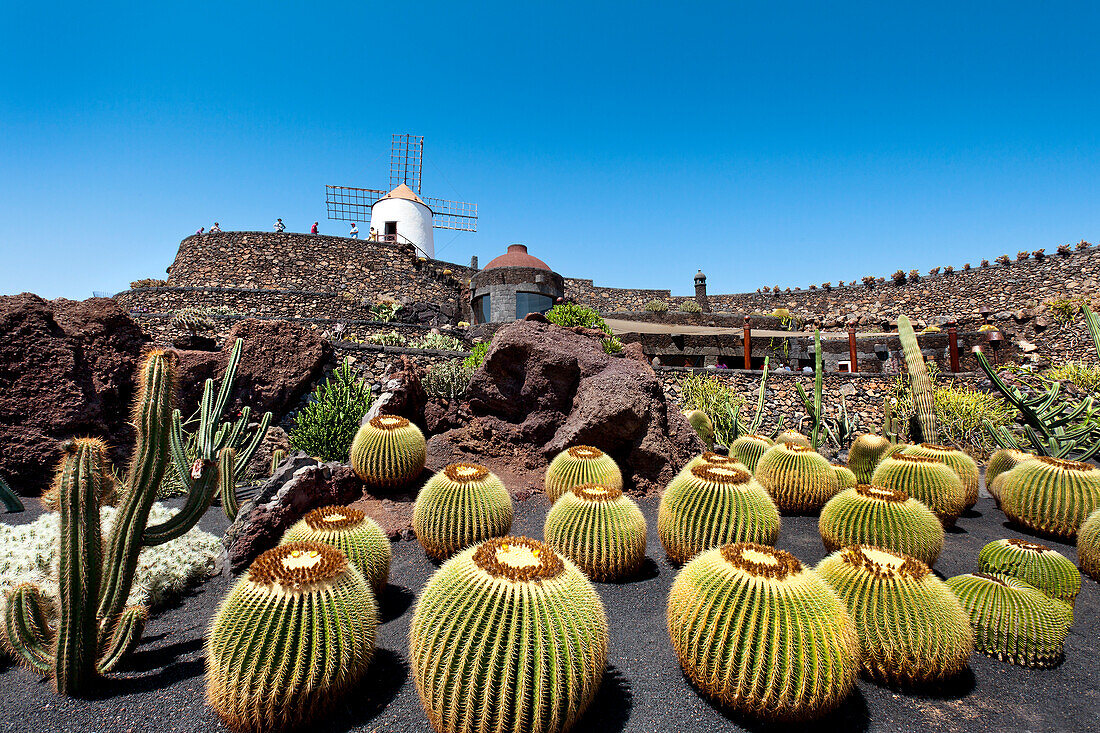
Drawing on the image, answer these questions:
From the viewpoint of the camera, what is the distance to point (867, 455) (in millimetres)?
7574

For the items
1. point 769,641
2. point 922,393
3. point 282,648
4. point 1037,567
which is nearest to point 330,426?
point 282,648

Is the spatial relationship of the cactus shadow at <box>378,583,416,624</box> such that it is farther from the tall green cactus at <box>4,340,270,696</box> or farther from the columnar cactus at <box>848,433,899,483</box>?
the columnar cactus at <box>848,433,899,483</box>

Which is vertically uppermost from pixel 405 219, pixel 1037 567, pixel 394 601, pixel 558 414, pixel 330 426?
pixel 405 219

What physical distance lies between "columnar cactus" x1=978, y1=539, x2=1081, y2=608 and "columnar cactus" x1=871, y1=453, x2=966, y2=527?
4.98 feet

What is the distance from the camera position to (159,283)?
76.5 feet

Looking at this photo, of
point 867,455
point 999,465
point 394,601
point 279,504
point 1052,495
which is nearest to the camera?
point 394,601

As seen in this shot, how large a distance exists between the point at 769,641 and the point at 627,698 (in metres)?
0.89

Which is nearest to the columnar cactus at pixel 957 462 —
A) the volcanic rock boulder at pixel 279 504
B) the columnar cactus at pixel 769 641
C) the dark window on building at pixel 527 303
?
the columnar cactus at pixel 769 641

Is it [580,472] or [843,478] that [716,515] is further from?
[843,478]

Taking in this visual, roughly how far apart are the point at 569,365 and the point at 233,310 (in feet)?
59.3

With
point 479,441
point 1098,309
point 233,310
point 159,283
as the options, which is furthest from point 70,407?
point 1098,309

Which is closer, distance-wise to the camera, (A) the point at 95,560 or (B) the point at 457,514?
(A) the point at 95,560

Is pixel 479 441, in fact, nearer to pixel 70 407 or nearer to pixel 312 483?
pixel 312 483

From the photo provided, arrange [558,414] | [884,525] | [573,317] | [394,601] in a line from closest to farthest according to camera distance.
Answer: [394,601]
[884,525]
[558,414]
[573,317]
